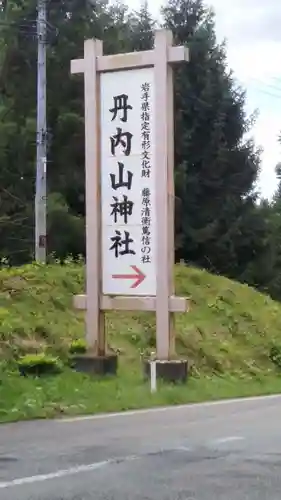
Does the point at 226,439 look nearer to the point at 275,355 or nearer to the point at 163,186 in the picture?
the point at 163,186

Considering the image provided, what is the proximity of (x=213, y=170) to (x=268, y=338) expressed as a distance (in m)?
13.6

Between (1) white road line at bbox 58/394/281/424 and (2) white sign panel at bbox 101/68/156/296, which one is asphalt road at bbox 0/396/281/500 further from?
(2) white sign panel at bbox 101/68/156/296

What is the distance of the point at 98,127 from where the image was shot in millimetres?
17766

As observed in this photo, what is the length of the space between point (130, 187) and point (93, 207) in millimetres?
832

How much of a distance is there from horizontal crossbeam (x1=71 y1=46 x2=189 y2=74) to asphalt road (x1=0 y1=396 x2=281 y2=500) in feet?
23.0

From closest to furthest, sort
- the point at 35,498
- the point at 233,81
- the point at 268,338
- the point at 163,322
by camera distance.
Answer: the point at 35,498, the point at 163,322, the point at 268,338, the point at 233,81

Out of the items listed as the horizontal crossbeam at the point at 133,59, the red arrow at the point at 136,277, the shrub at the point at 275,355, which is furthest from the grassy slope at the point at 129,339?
the horizontal crossbeam at the point at 133,59

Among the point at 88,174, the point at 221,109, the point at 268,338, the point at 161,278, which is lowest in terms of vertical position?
the point at 268,338

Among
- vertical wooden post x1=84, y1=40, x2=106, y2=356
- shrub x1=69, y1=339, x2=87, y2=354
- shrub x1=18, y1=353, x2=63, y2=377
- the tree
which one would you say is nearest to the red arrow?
vertical wooden post x1=84, y1=40, x2=106, y2=356

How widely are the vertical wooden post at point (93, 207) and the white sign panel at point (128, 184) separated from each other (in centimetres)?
12

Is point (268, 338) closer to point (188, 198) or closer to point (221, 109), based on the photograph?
point (188, 198)

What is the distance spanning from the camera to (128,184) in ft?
57.2

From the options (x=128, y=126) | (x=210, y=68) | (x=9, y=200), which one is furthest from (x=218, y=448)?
(x=210, y=68)

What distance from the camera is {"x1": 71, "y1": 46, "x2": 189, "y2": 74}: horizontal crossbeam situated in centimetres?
1706
